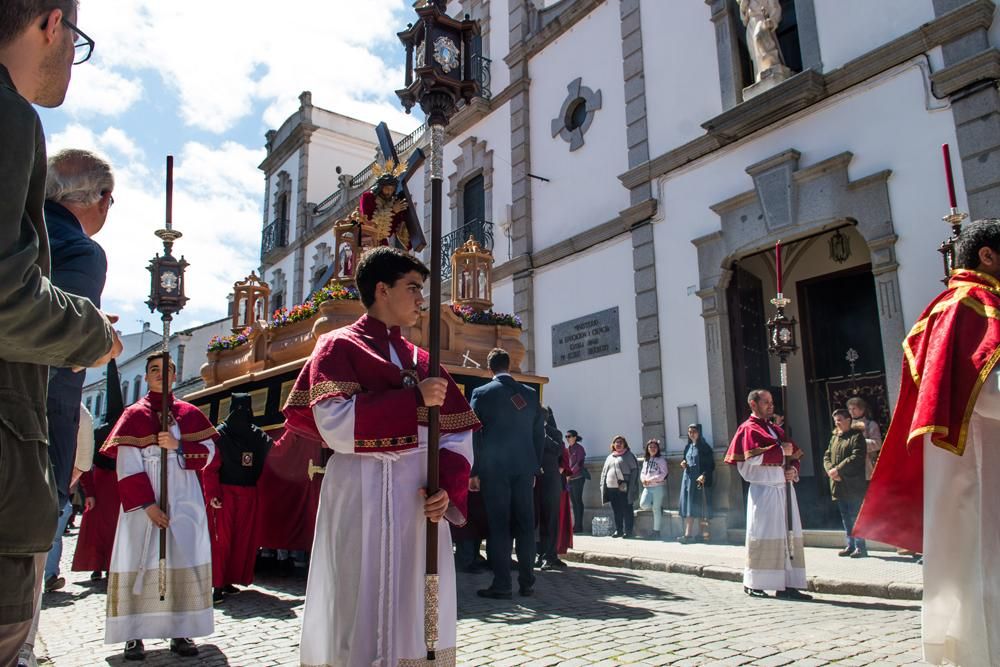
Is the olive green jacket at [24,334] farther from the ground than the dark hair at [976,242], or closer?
closer

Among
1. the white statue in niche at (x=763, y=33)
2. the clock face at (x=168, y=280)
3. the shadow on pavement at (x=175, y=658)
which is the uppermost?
the white statue in niche at (x=763, y=33)

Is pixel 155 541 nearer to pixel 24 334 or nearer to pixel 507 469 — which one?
pixel 507 469

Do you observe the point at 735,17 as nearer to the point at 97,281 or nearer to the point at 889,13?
the point at 889,13

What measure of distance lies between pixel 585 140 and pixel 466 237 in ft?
13.7

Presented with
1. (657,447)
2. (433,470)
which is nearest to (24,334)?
(433,470)

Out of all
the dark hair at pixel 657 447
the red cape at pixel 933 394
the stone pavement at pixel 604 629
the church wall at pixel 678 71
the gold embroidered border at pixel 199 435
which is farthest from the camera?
the church wall at pixel 678 71

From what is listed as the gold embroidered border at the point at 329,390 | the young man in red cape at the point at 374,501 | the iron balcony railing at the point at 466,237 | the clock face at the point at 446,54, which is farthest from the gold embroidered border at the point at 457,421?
the iron balcony railing at the point at 466,237

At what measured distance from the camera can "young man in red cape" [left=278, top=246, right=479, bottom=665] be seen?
2781mm

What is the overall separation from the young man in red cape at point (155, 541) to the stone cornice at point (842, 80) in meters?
8.86

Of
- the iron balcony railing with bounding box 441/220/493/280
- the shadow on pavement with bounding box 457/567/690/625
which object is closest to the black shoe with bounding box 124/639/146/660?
the shadow on pavement with bounding box 457/567/690/625

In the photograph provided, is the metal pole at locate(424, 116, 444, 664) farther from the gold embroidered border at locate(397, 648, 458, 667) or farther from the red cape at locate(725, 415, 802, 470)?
the red cape at locate(725, 415, 802, 470)

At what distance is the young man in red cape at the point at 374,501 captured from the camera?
2781 millimetres

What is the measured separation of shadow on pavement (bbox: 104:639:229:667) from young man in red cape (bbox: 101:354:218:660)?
6cm

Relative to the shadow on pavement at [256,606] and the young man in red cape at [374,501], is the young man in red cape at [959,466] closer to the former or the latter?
the young man in red cape at [374,501]
